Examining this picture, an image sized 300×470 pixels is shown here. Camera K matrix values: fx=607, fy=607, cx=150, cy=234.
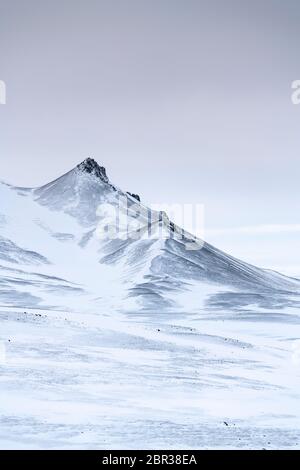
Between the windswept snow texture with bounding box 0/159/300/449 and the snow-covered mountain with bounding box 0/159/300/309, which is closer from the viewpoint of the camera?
the windswept snow texture with bounding box 0/159/300/449

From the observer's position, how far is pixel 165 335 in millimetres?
47688

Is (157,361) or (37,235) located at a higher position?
(37,235)

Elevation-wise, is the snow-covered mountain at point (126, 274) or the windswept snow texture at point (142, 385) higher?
the snow-covered mountain at point (126, 274)

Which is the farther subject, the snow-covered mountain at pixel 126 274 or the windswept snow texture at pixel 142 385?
the snow-covered mountain at pixel 126 274

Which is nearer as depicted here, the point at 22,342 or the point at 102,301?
the point at 22,342

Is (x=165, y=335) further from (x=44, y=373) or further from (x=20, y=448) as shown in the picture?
(x=20, y=448)

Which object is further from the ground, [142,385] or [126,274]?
[126,274]

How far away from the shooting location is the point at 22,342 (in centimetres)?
3734

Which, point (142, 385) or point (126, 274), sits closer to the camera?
point (142, 385)

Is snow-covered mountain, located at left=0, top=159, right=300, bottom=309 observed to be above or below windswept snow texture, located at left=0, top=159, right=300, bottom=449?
above
